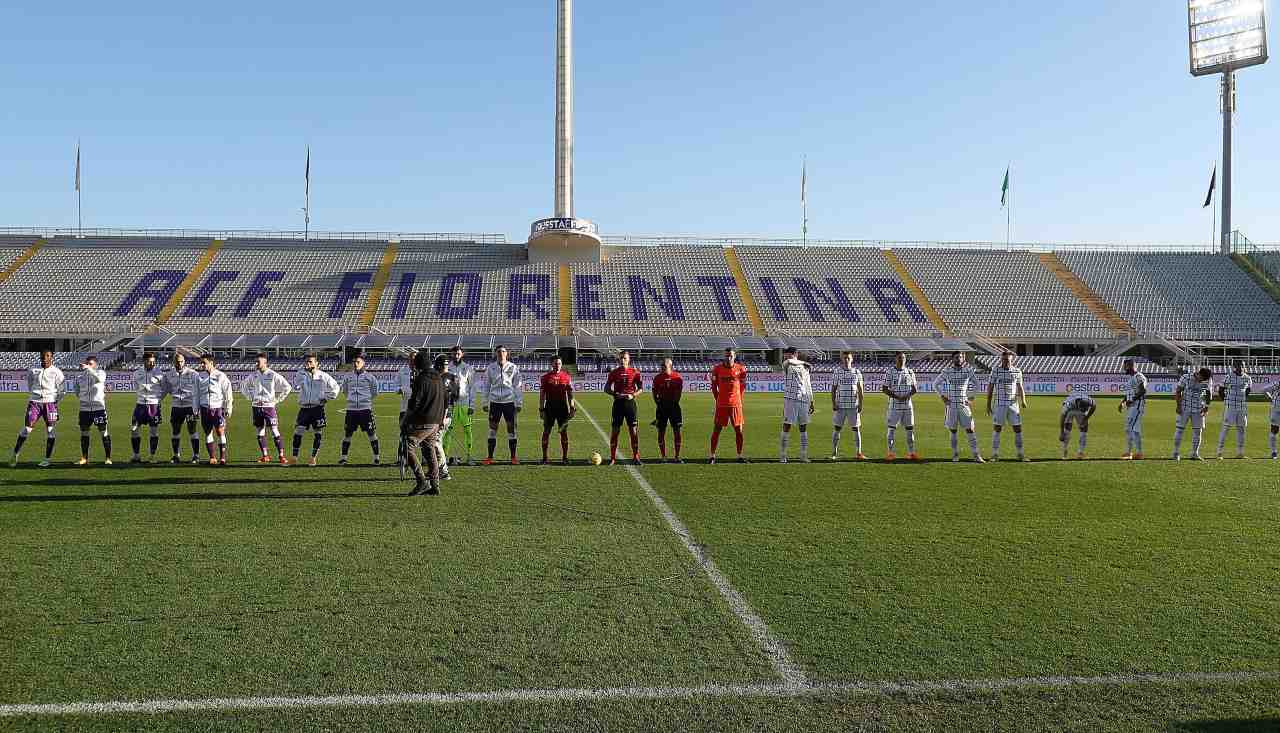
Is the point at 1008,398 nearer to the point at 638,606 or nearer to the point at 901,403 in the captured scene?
the point at 901,403

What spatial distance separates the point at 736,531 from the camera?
771 centimetres

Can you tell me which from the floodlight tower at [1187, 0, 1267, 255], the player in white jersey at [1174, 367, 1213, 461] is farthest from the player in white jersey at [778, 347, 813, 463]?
the floodlight tower at [1187, 0, 1267, 255]

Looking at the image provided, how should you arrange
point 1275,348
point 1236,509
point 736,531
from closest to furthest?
point 736,531, point 1236,509, point 1275,348

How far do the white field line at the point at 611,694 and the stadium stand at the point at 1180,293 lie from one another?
50126 millimetres

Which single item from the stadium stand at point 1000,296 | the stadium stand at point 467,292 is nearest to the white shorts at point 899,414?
the stadium stand at point 467,292

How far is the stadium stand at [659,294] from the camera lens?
46.8m

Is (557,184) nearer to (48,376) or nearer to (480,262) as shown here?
(480,262)

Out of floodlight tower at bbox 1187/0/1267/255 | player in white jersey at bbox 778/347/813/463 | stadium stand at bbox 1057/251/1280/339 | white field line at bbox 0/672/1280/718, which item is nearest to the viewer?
white field line at bbox 0/672/1280/718

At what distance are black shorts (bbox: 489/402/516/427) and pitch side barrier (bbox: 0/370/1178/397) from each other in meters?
21.7

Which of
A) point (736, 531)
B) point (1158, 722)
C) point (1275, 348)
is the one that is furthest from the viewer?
point (1275, 348)

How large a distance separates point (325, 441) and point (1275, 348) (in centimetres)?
5139

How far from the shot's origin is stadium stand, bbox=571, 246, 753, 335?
153ft

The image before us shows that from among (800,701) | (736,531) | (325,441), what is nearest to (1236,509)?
(736,531)

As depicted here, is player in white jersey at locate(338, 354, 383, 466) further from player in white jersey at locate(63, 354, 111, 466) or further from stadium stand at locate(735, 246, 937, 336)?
stadium stand at locate(735, 246, 937, 336)
